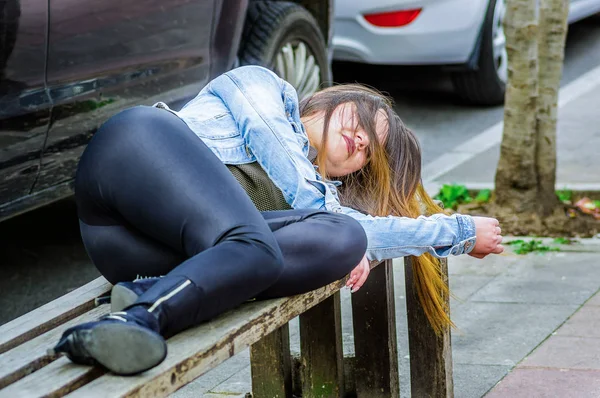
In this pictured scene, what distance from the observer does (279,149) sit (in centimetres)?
292

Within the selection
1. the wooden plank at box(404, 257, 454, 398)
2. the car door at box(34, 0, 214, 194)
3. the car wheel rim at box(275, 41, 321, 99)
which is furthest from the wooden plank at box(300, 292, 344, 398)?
the car wheel rim at box(275, 41, 321, 99)

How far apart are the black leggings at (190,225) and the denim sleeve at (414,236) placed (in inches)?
4.9

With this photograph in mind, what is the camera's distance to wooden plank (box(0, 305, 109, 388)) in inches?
92.6

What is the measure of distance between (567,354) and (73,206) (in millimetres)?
3137

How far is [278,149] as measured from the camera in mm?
2916

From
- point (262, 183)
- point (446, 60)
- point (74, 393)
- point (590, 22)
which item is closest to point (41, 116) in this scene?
point (262, 183)

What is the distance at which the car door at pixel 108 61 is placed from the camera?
4320 millimetres

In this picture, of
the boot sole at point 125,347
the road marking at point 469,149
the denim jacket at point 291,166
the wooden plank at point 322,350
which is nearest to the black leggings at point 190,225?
the denim jacket at point 291,166

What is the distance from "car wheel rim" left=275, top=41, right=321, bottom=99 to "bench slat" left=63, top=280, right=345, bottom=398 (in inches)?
130

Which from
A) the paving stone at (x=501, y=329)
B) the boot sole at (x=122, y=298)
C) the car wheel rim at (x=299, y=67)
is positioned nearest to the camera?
the boot sole at (x=122, y=298)

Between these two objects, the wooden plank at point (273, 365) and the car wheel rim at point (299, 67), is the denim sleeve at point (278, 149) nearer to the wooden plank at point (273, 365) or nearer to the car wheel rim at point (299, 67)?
the wooden plank at point (273, 365)

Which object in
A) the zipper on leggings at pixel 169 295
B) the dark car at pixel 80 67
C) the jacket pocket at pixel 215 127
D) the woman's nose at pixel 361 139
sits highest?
the jacket pocket at pixel 215 127

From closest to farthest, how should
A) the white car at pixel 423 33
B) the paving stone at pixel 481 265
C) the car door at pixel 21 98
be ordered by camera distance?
the car door at pixel 21 98 < the paving stone at pixel 481 265 < the white car at pixel 423 33

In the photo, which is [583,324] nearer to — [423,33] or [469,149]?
[469,149]
